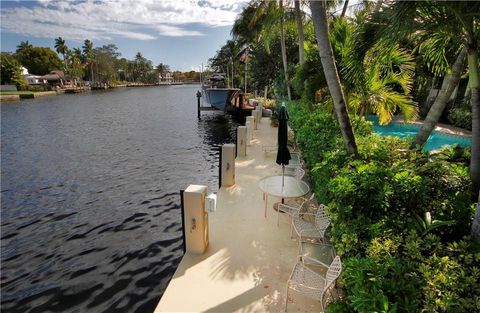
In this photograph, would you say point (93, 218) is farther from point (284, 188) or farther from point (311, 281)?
point (311, 281)

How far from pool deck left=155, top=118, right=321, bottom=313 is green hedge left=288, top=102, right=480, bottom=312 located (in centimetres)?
131

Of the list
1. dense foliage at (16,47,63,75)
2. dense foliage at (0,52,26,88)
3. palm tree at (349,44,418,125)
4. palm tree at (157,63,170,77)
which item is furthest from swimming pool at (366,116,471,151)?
palm tree at (157,63,170,77)

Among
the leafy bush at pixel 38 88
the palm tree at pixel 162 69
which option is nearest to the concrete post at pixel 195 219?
the leafy bush at pixel 38 88

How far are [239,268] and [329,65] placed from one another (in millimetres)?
4116

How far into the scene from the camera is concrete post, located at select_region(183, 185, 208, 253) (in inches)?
193

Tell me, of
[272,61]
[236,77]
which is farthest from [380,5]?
[236,77]

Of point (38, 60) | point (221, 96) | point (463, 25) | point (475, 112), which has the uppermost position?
point (38, 60)

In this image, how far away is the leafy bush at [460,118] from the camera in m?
16.0

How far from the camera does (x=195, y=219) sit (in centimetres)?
499

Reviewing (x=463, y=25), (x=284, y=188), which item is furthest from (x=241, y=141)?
(x=463, y=25)

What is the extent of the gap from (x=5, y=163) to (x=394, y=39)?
1745cm

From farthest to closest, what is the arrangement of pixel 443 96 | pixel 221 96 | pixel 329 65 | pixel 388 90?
pixel 221 96 < pixel 388 90 < pixel 443 96 < pixel 329 65

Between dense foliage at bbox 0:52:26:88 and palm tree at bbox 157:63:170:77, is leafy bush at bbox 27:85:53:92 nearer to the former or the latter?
dense foliage at bbox 0:52:26:88

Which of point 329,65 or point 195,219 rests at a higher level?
point 329,65
